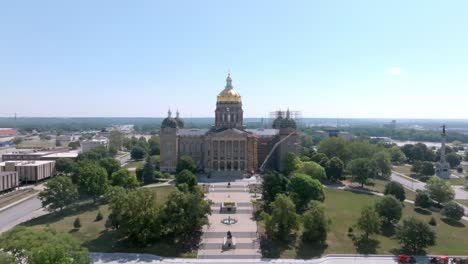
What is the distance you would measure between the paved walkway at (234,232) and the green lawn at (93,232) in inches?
159

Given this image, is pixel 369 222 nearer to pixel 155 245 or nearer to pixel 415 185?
pixel 155 245

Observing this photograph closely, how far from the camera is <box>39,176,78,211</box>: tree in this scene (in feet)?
175

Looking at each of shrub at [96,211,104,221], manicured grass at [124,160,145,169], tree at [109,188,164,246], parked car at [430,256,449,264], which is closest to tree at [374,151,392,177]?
parked car at [430,256,449,264]

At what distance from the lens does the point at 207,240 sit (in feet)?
145

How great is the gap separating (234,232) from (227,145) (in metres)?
44.2

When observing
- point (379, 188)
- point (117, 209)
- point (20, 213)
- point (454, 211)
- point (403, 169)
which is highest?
point (117, 209)

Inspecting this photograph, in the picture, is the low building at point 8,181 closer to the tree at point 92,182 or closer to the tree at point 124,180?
the tree at point 92,182

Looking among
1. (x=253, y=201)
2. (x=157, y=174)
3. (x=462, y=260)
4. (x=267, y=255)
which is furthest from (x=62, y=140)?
(x=462, y=260)

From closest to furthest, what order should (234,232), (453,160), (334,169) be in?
(234,232) < (334,169) < (453,160)

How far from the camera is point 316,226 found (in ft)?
142

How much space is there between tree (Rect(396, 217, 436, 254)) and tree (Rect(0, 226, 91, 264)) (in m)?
35.1

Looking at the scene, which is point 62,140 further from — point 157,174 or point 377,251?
point 377,251

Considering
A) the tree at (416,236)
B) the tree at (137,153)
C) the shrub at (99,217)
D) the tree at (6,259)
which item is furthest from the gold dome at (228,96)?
the tree at (6,259)

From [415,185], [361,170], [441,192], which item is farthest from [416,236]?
[415,185]
